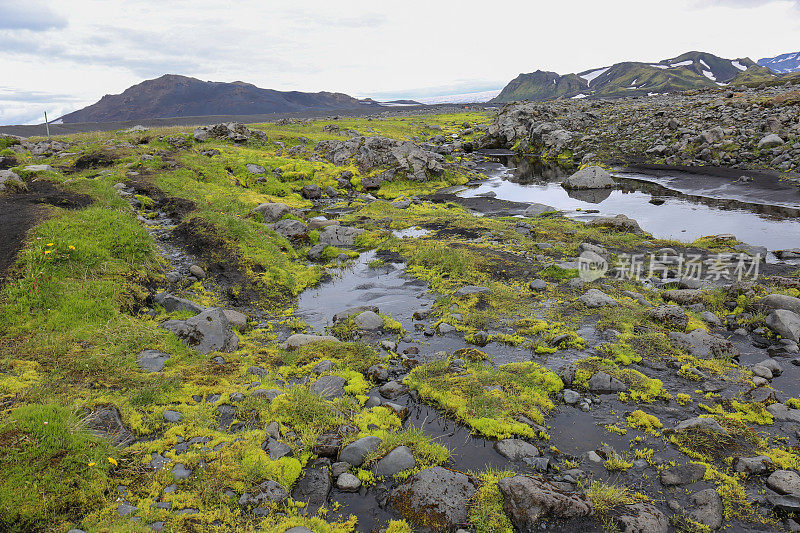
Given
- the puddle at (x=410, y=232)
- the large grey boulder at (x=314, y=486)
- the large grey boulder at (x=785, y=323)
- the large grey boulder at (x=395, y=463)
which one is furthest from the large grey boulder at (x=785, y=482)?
Answer: the puddle at (x=410, y=232)

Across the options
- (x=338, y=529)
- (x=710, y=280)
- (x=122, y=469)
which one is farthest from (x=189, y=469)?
(x=710, y=280)

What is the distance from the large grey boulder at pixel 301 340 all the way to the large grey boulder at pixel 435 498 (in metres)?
5.72

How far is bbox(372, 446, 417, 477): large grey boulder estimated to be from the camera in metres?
7.27

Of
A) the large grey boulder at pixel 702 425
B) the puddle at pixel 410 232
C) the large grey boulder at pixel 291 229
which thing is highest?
the large grey boulder at pixel 291 229

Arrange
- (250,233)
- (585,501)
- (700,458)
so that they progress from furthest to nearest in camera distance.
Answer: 1. (250,233)
2. (700,458)
3. (585,501)

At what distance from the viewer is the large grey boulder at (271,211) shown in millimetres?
24484

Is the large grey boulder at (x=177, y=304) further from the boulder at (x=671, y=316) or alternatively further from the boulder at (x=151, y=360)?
the boulder at (x=671, y=316)

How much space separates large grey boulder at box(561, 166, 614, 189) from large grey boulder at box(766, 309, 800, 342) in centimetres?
2624

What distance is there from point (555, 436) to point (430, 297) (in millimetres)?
7712

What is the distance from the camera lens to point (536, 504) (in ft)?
20.7

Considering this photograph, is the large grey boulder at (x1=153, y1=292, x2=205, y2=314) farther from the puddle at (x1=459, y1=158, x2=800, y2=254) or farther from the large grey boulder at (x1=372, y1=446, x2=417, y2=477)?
the puddle at (x1=459, y1=158, x2=800, y2=254)

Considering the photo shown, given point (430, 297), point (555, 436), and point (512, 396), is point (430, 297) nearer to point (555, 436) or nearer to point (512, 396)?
point (512, 396)

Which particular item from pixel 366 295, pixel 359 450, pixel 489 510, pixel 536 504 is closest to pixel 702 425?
pixel 536 504

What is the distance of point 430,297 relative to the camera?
50.6 feet
